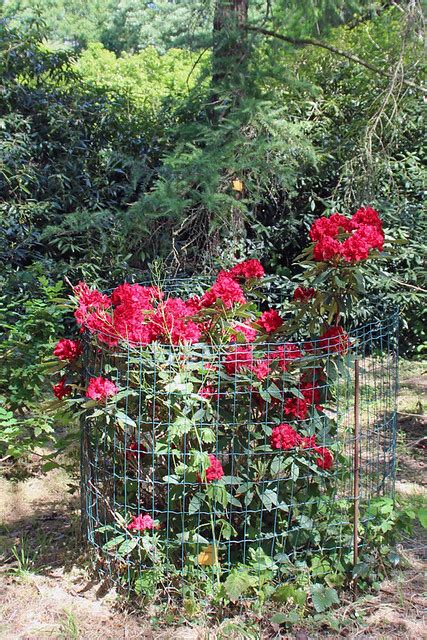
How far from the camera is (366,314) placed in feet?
20.1

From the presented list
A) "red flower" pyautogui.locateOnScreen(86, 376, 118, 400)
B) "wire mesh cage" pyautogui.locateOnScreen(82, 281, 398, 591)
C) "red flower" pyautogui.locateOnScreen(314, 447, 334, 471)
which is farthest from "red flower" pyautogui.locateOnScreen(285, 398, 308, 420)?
"red flower" pyautogui.locateOnScreen(86, 376, 118, 400)

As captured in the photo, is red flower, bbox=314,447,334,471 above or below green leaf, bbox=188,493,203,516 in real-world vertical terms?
above

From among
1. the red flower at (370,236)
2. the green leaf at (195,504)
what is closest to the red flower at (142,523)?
the green leaf at (195,504)

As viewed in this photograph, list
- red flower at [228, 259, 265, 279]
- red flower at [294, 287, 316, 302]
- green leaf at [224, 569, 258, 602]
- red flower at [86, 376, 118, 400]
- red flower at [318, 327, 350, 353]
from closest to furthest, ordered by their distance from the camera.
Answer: green leaf at [224, 569, 258, 602] < red flower at [86, 376, 118, 400] < red flower at [318, 327, 350, 353] < red flower at [294, 287, 316, 302] < red flower at [228, 259, 265, 279]

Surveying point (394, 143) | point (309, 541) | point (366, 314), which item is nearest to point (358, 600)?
point (309, 541)

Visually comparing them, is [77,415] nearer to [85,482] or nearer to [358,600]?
[85,482]

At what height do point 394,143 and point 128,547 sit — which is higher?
point 394,143

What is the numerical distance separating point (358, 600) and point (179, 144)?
143 inches

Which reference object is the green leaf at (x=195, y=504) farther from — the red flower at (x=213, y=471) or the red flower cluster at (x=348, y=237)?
the red flower cluster at (x=348, y=237)

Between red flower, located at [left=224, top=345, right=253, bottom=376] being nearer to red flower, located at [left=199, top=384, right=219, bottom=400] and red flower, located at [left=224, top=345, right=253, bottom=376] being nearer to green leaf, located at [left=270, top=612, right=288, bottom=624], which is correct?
red flower, located at [left=199, top=384, right=219, bottom=400]

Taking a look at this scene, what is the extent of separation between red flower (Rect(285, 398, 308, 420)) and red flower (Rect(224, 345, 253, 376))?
0.21 metres

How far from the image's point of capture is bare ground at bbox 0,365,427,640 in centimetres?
243

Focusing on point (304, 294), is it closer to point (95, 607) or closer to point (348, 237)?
point (348, 237)

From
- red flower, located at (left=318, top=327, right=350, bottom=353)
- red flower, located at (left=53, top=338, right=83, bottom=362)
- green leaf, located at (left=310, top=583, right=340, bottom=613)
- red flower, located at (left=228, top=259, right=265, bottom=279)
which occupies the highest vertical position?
red flower, located at (left=228, top=259, right=265, bottom=279)
